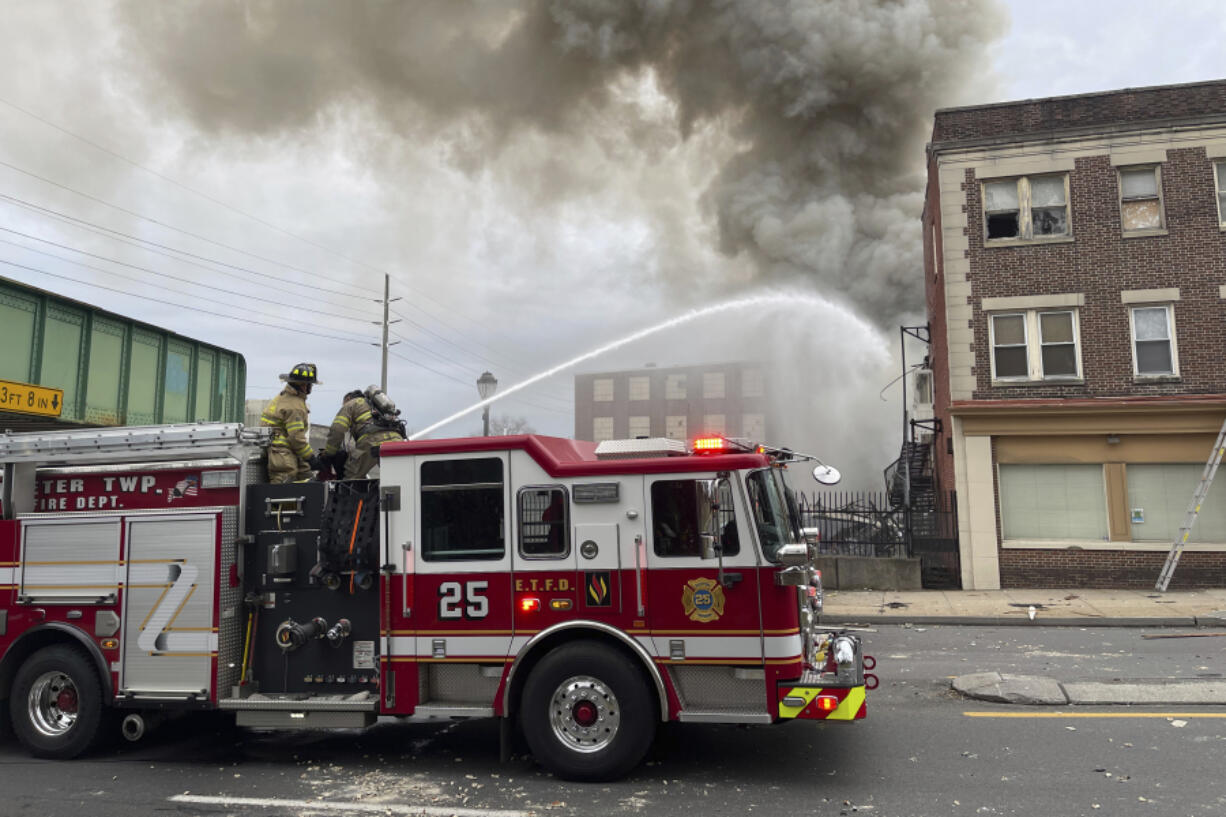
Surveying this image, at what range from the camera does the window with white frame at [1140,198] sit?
15617mm

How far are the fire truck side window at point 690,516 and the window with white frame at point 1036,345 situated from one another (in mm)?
12557

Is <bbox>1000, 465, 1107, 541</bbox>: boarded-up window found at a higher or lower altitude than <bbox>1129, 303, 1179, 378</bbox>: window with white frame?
lower

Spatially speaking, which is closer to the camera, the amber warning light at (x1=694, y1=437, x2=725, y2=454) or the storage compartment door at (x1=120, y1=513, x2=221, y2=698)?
the amber warning light at (x1=694, y1=437, x2=725, y2=454)

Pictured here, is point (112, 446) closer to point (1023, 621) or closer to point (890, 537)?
point (1023, 621)

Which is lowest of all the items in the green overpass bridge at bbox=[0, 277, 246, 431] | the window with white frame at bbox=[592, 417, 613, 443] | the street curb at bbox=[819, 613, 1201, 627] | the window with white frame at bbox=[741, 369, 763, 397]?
the street curb at bbox=[819, 613, 1201, 627]

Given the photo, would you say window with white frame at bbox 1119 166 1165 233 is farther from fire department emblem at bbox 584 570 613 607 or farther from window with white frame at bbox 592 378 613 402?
window with white frame at bbox 592 378 613 402

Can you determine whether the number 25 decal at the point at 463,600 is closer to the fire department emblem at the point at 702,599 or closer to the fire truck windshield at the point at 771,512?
the fire department emblem at the point at 702,599

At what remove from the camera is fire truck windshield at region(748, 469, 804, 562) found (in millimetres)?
5215

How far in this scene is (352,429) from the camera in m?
6.64

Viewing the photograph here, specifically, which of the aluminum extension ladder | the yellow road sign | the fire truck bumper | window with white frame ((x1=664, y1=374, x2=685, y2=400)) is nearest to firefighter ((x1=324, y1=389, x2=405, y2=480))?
the fire truck bumper

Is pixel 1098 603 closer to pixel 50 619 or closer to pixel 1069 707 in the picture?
pixel 1069 707

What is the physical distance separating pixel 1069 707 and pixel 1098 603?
24.6ft

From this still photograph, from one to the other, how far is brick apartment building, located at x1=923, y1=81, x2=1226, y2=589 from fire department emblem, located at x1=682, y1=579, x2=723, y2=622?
1189 cm

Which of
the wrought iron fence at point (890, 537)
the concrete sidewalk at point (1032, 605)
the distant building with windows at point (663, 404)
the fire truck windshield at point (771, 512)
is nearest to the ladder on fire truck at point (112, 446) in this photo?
the fire truck windshield at point (771, 512)
